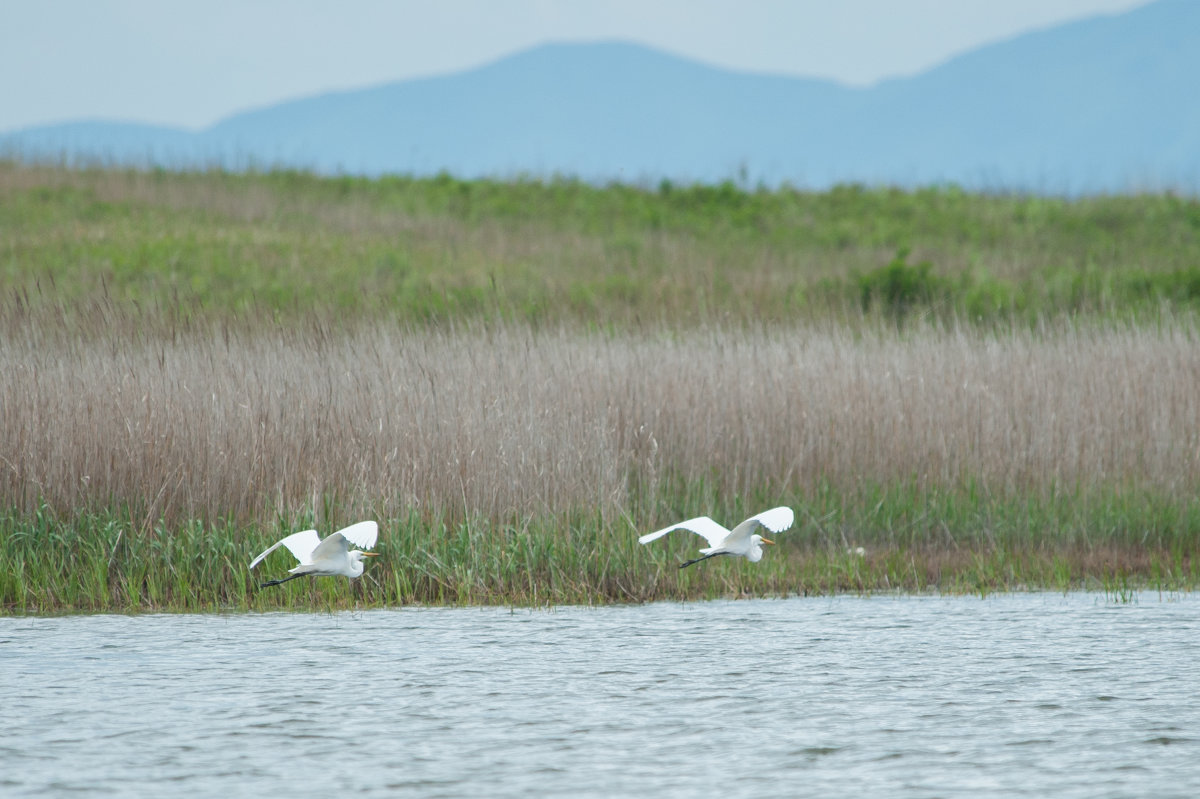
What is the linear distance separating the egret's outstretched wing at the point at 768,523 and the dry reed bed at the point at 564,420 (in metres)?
1.16

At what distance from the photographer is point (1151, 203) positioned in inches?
1172

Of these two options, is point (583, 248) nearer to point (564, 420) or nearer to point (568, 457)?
point (564, 420)

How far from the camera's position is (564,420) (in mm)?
10102

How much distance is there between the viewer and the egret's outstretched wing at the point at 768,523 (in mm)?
7562

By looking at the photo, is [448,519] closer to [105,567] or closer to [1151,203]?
[105,567]

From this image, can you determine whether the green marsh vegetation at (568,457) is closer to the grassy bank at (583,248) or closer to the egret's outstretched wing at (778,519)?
the egret's outstretched wing at (778,519)

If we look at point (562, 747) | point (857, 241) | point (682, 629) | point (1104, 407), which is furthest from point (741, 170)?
point (562, 747)

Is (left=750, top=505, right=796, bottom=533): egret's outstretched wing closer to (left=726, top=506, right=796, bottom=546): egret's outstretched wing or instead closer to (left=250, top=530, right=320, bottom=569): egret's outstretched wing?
(left=726, top=506, right=796, bottom=546): egret's outstretched wing

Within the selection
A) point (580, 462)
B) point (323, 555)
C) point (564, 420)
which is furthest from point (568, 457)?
point (323, 555)

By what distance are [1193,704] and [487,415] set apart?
4.90 m

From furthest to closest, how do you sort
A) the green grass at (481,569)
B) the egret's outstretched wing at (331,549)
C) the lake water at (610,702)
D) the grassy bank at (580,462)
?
the grassy bank at (580,462)
the green grass at (481,569)
the egret's outstretched wing at (331,549)
the lake water at (610,702)

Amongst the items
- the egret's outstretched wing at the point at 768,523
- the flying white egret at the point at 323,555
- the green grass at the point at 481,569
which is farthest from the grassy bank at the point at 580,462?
the egret's outstretched wing at the point at 768,523

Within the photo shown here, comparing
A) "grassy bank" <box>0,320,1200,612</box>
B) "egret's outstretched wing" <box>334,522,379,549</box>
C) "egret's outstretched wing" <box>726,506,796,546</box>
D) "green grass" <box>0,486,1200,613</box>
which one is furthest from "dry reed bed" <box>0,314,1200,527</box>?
"egret's outstretched wing" <box>334,522,379,549</box>

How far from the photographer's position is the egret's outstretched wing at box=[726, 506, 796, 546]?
298 inches
